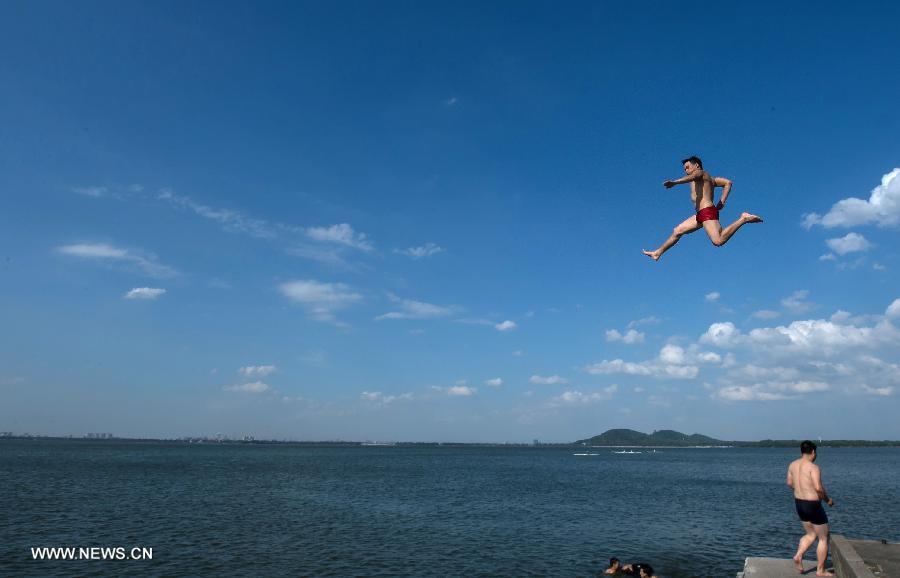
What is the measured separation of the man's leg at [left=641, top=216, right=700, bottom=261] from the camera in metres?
8.96

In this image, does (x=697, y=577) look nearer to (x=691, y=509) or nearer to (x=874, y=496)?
(x=691, y=509)

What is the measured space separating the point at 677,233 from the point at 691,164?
1123 mm

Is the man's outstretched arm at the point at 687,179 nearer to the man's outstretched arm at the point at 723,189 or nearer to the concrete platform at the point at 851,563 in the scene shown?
the man's outstretched arm at the point at 723,189

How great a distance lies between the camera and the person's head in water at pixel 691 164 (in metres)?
8.57

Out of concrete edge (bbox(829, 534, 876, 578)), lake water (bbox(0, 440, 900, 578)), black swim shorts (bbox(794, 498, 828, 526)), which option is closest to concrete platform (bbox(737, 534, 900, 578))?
concrete edge (bbox(829, 534, 876, 578))

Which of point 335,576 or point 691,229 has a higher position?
point 691,229

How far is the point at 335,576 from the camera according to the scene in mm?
26594

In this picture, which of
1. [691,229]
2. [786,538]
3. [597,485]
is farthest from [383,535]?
[597,485]

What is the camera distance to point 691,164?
28.3ft

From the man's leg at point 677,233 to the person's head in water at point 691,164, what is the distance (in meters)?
0.75

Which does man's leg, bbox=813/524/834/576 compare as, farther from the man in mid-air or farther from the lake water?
the lake water

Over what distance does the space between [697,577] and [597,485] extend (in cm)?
5494

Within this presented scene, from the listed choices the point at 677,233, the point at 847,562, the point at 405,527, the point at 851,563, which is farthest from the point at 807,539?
the point at 405,527

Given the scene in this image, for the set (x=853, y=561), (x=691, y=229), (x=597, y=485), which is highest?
(x=691, y=229)
